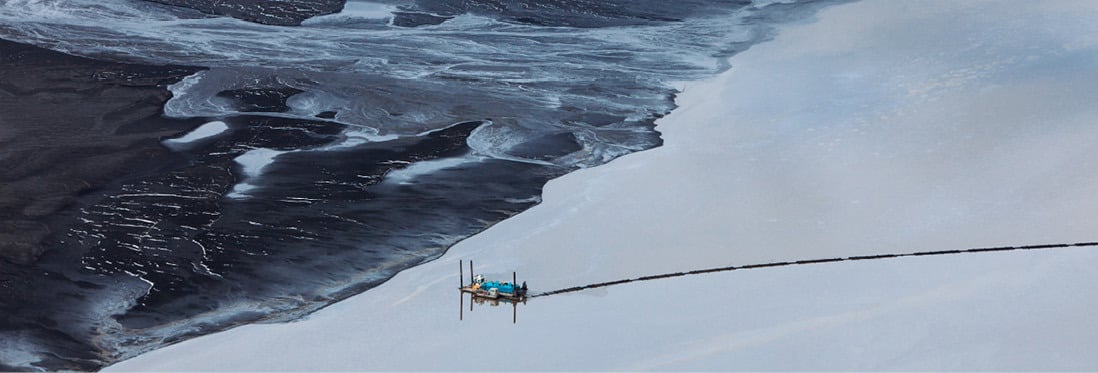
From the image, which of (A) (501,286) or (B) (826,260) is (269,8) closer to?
(A) (501,286)

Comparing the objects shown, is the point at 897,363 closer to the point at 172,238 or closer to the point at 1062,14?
the point at 172,238

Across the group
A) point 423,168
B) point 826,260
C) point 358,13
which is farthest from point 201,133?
point 826,260

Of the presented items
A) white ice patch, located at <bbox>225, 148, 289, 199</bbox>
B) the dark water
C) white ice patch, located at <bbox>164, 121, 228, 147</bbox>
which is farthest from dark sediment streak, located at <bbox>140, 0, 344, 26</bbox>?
white ice patch, located at <bbox>225, 148, 289, 199</bbox>

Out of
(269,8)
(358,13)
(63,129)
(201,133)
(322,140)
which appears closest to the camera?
(322,140)

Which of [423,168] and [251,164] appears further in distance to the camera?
[251,164]

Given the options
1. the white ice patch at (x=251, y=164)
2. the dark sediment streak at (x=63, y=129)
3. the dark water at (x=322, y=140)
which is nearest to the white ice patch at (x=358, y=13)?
the dark water at (x=322, y=140)

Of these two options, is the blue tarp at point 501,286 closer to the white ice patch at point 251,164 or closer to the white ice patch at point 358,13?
the white ice patch at point 251,164
